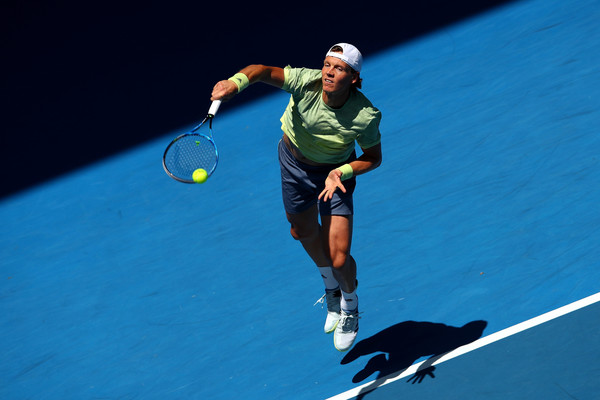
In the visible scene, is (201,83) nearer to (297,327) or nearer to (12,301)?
(12,301)

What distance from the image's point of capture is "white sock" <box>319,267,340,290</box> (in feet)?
18.2

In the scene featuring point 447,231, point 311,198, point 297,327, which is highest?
point 311,198

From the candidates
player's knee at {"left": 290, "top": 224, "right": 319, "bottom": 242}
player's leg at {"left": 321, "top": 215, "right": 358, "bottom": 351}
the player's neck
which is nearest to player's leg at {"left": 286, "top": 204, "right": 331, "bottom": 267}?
player's knee at {"left": 290, "top": 224, "right": 319, "bottom": 242}

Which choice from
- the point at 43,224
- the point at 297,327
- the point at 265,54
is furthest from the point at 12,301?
the point at 265,54

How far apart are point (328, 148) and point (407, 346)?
1.77 meters

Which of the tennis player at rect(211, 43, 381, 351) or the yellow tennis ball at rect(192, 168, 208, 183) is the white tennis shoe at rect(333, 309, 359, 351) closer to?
the tennis player at rect(211, 43, 381, 351)

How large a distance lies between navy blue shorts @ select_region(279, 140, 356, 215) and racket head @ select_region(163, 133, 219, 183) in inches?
22.3

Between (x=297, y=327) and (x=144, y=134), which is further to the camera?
(x=144, y=134)

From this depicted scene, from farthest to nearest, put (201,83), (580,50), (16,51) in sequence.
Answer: (16,51) → (201,83) → (580,50)

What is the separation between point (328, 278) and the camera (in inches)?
220

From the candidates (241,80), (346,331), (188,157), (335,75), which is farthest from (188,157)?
(346,331)

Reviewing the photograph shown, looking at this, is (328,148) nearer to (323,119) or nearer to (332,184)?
(323,119)

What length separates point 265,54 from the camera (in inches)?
369

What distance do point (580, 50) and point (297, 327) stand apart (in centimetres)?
490
